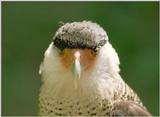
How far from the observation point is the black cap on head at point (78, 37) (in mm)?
3423

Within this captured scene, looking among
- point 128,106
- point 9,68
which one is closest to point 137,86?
point 9,68

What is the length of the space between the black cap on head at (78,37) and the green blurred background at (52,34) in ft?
7.94

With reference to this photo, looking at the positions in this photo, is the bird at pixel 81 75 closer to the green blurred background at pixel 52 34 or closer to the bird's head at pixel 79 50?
the bird's head at pixel 79 50

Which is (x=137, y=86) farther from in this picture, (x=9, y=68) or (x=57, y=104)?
(x=57, y=104)

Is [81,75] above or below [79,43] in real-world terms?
below

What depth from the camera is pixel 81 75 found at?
3436 millimetres

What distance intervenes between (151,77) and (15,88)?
3.10 ft

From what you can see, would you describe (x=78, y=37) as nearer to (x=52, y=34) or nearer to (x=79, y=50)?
(x=79, y=50)

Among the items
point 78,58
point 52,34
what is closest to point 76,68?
point 78,58

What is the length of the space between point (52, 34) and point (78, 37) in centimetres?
251

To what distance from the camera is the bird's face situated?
340 centimetres

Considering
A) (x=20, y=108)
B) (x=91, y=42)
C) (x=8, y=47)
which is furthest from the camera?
(x=8, y=47)

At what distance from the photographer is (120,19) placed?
6184 mm

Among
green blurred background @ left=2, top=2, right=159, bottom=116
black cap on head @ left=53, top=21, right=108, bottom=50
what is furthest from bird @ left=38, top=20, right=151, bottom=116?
green blurred background @ left=2, top=2, right=159, bottom=116
